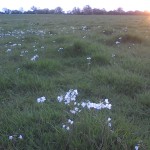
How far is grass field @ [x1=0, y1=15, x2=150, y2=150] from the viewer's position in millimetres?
3385

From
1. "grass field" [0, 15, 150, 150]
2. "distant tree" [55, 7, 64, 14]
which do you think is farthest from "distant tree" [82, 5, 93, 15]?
"grass field" [0, 15, 150, 150]

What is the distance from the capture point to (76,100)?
489cm

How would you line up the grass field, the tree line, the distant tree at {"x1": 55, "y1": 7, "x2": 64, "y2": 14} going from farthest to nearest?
the distant tree at {"x1": 55, "y1": 7, "x2": 64, "y2": 14}, the tree line, the grass field

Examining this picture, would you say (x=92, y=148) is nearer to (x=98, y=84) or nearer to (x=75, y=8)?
(x=98, y=84)

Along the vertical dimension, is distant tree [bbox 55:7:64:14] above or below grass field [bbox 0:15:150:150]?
below

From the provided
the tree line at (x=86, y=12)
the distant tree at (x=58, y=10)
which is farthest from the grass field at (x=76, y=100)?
the distant tree at (x=58, y=10)

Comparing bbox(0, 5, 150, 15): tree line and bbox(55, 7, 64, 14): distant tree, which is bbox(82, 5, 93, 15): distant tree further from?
bbox(55, 7, 64, 14): distant tree

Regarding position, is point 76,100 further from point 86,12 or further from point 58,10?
point 58,10

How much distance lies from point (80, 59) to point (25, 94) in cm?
273

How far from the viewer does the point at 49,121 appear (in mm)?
3916

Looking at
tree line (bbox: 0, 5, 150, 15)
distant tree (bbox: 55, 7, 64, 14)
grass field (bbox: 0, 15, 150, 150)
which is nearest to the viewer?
grass field (bbox: 0, 15, 150, 150)

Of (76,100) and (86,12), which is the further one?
(86,12)

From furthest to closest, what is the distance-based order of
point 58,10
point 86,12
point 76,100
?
point 58,10 < point 86,12 < point 76,100

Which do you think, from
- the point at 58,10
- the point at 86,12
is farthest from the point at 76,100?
the point at 58,10
